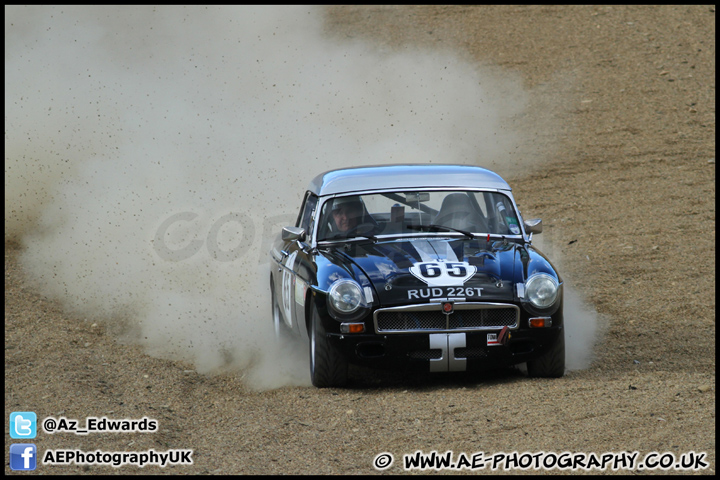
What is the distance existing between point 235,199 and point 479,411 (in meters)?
9.20

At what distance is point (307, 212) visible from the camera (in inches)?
344

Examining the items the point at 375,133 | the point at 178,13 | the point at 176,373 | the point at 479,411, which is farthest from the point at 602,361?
the point at 178,13

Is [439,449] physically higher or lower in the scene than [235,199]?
lower

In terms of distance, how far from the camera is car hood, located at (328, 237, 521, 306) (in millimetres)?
6523

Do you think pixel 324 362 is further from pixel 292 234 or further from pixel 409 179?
pixel 409 179

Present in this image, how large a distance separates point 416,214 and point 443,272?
124cm

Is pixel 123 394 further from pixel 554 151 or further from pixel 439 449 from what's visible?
pixel 554 151

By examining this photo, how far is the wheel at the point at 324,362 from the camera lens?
260 inches

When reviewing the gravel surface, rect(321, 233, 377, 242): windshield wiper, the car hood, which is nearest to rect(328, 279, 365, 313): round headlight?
the car hood

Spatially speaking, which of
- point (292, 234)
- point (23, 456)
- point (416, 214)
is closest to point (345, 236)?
point (292, 234)

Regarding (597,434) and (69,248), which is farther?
(69,248)

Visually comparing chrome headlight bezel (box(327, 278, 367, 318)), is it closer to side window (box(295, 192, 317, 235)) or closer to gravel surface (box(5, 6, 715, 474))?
gravel surface (box(5, 6, 715, 474))

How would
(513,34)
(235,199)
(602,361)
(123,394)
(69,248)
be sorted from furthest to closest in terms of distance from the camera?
(513,34) → (235,199) → (69,248) → (602,361) → (123,394)

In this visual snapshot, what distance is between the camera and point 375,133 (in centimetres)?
1795
